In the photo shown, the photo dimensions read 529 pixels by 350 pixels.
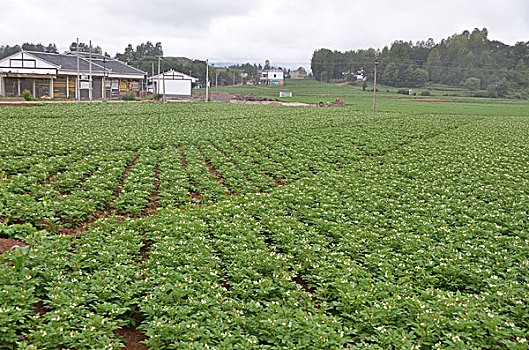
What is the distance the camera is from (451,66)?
13238 centimetres

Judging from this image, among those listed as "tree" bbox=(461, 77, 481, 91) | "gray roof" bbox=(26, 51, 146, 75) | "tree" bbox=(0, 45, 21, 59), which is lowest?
"gray roof" bbox=(26, 51, 146, 75)

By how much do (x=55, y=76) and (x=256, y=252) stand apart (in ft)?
191

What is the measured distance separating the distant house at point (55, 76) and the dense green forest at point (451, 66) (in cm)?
8326

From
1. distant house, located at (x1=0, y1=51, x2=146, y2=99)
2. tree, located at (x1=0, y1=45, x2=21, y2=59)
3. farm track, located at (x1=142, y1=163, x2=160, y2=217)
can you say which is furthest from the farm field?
tree, located at (x1=0, y1=45, x2=21, y2=59)

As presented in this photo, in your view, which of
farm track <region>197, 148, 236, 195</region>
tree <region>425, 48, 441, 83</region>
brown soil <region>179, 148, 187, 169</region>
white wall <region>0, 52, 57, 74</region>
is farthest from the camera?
tree <region>425, 48, 441, 83</region>

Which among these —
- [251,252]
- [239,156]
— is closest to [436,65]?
[239,156]

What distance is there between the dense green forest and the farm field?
107351mm

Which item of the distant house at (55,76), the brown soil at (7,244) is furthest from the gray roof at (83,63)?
the brown soil at (7,244)

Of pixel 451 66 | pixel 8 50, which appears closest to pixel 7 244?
pixel 8 50

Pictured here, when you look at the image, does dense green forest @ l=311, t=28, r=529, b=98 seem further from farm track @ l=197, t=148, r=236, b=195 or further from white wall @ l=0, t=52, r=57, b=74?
farm track @ l=197, t=148, r=236, b=195

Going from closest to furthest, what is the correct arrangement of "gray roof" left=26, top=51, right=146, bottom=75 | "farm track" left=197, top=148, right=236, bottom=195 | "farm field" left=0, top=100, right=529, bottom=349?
"farm field" left=0, top=100, right=529, bottom=349 < "farm track" left=197, top=148, right=236, bottom=195 < "gray roof" left=26, top=51, right=146, bottom=75

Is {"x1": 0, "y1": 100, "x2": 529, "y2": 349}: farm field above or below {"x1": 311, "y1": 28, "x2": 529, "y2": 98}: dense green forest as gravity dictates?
below

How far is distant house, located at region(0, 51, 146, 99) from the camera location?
54.8m

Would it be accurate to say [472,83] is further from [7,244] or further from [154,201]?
[7,244]
